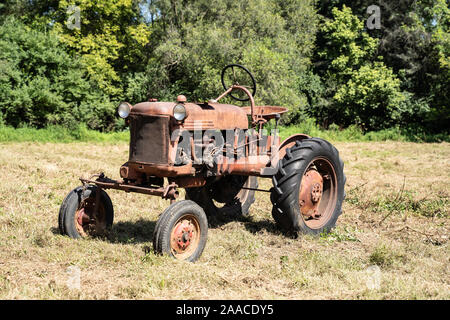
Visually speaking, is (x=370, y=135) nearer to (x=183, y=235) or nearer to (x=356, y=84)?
(x=356, y=84)

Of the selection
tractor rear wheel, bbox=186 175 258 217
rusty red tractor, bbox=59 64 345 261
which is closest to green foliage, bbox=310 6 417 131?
tractor rear wheel, bbox=186 175 258 217

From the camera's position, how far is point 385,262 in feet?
15.0

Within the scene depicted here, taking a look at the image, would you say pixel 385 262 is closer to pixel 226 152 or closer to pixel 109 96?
pixel 226 152

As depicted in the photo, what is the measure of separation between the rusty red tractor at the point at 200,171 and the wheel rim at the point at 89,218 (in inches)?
0.4

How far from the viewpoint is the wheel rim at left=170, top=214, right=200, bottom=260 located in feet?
14.7

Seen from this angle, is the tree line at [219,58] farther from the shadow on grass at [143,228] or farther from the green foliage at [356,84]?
the shadow on grass at [143,228]

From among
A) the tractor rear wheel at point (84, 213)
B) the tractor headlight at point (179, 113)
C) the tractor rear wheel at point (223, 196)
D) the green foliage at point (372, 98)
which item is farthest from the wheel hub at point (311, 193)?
the green foliage at point (372, 98)

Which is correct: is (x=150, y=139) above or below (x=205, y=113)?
below

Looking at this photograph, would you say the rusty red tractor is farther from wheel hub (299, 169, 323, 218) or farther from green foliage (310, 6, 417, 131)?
green foliage (310, 6, 417, 131)

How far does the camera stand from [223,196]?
6520mm

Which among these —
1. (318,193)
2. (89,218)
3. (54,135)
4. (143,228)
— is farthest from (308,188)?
(54,135)

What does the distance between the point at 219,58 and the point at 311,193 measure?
14.9m

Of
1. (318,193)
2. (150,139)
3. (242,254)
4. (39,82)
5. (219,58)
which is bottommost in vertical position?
(242,254)

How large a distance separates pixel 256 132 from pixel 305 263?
7.25 feet
